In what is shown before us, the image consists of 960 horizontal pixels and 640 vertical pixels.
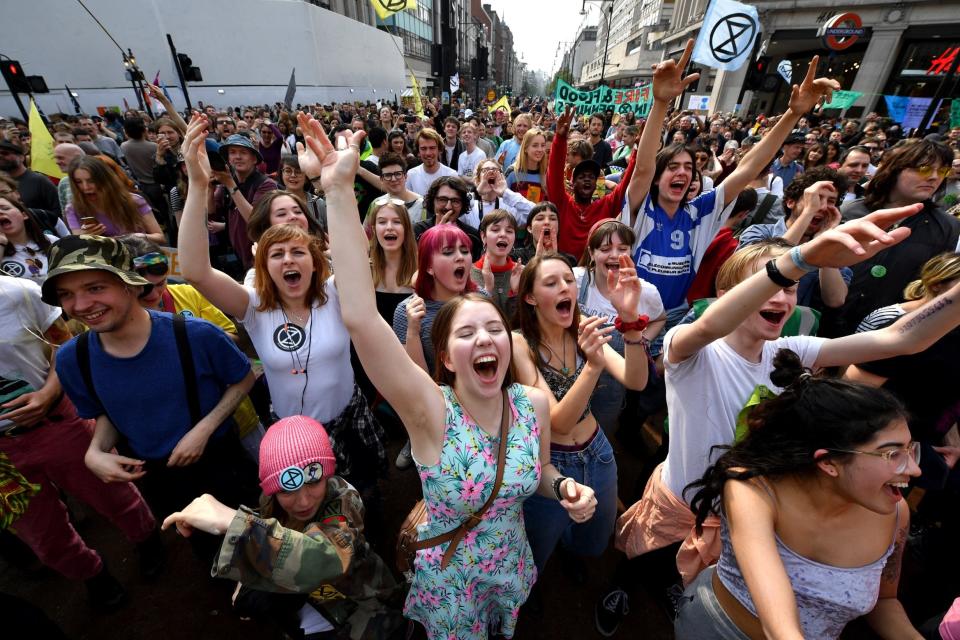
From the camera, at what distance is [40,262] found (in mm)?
3090

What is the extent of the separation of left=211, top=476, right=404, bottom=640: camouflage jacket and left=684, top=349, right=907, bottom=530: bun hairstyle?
1.46 metres

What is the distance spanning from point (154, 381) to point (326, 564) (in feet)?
4.04

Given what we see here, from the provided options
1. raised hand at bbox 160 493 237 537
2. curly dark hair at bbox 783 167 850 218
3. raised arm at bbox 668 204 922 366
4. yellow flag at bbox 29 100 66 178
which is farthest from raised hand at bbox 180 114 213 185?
yellow flag at bbox 29 100 66 178

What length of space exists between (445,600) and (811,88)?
379 cm

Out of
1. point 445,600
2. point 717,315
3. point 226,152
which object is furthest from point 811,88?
point 226,152

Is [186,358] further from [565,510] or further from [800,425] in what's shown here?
[800,425]

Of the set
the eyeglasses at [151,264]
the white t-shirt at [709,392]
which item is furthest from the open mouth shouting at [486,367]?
the eyeglasses at [151,264]

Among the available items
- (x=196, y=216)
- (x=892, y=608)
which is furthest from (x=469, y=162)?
(x=892, y=608)

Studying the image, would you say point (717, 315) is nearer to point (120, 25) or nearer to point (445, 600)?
point (445, 600)

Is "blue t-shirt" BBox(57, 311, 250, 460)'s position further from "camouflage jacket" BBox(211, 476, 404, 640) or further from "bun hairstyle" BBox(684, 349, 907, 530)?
"bun hairstyle" BBox(684, 349, 907, 530)

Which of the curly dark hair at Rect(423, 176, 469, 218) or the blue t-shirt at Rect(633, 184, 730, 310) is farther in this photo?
the curly dark hair at Rect(423, 176, 469, 218)

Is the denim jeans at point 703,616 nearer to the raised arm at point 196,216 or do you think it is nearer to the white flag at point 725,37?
the raised arm at point 196,216

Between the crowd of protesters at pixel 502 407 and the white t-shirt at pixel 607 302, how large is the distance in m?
0.02

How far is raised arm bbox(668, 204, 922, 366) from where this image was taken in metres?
1.27
